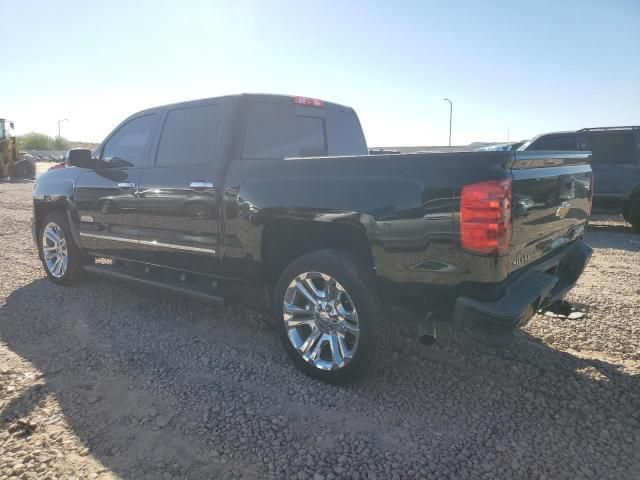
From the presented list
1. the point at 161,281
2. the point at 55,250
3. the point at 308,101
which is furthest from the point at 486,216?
the point at 55,250

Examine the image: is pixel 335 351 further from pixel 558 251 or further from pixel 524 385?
pixel 558 251

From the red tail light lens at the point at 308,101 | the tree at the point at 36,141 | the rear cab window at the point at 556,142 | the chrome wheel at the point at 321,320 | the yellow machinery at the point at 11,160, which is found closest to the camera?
the chrome wheel at the point at 321,320

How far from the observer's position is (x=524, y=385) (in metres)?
3.11

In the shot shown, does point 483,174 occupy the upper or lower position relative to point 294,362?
upper

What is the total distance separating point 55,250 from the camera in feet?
18.0

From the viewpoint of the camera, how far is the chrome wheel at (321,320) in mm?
3059

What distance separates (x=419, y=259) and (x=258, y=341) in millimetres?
1757

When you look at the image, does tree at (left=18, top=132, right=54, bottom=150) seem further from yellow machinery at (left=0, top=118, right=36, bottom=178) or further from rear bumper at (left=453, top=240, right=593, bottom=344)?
rear bumper at (left=453, top=240, right=593, bottom=344)

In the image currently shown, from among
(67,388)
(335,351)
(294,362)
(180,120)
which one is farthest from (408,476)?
(180,120)

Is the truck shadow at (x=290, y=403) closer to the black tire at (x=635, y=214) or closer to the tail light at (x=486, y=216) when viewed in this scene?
the tail light at (x=486, y=216)

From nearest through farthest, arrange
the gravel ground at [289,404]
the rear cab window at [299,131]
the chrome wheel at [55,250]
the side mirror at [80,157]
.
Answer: the gravel ground at [289,404], the rear cab window at [299,131], the side mirror at [80,157], the chrome wheel at [55,250]

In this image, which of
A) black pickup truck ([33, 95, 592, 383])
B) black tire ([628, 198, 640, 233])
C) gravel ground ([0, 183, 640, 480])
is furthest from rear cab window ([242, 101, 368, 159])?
black tire ([628, 198, 640, 233])

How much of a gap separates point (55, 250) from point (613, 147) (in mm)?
9549

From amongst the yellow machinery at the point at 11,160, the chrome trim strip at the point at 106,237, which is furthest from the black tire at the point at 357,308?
the yellow machinery at the point at 11,160
